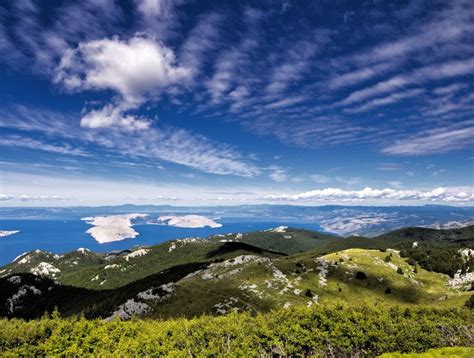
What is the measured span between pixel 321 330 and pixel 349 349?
4.19 m

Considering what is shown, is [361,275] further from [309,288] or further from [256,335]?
[256,335]

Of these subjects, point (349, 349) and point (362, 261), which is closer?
point (349, 349)

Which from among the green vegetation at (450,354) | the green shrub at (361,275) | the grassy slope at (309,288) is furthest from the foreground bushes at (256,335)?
the green shrub at (361,275)

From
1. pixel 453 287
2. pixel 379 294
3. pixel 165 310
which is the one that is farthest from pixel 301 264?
pixel 165 310

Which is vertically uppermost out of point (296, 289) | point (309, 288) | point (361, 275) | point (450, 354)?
point (450, 354)

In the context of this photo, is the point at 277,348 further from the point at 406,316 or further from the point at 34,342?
the point at 34,342

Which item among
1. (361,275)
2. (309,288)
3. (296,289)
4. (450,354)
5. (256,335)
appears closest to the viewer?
(450,354)

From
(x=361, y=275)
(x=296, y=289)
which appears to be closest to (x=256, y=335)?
(x=296, y=289)

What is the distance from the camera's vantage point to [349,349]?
134 feet

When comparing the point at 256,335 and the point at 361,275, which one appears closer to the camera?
the point at 256,335

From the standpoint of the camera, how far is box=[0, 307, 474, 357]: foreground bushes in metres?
35.8

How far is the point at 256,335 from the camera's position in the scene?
1566 inches

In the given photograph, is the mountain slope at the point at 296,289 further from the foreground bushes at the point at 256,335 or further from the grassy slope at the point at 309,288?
the foreground bushes at the point at 256,335

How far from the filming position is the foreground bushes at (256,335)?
35.8 m
